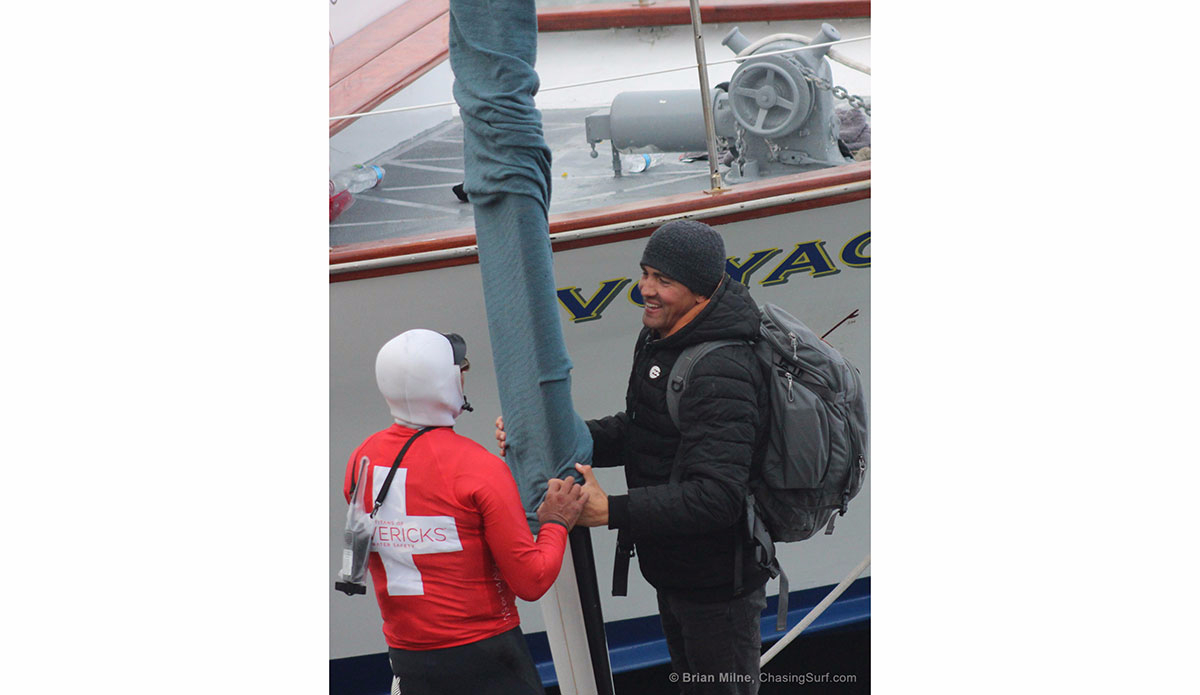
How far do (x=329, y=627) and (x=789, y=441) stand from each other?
1266mm

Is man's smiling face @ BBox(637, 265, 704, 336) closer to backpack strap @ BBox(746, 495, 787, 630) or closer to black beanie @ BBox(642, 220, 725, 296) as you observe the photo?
black beanie @ BBox(642, 220, 725, 296)

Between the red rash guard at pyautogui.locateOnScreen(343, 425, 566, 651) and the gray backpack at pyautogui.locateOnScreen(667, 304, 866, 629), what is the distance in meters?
0.46

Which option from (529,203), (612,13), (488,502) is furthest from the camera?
(612,13)

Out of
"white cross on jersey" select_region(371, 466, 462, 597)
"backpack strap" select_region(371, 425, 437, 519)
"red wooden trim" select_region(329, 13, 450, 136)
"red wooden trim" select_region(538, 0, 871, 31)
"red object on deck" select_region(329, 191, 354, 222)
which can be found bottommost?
"white cross on jersey" select_region(371, 466, 462, 597)

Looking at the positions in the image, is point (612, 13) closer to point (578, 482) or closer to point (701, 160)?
point (701, 160)

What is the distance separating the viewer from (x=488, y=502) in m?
2.01

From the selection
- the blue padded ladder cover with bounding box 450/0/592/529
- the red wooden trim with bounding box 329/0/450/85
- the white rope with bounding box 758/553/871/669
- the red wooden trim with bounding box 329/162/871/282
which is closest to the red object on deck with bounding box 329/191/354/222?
the red wooden trim with bounding box 329/162/871/282

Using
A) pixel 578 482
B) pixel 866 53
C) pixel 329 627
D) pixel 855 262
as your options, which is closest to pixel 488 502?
pixel 578 482

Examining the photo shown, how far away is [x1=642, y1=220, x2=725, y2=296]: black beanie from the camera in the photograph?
2.32 m

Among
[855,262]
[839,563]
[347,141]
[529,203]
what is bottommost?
[839,563]

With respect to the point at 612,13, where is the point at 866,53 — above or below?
below

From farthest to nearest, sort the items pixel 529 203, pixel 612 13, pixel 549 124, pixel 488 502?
pixel 612 13 < pixel 549 124 < pixel 529 203 < pixel 488 502

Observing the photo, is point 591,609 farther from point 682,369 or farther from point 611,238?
point 611,238

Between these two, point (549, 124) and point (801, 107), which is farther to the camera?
point (549, 124)
